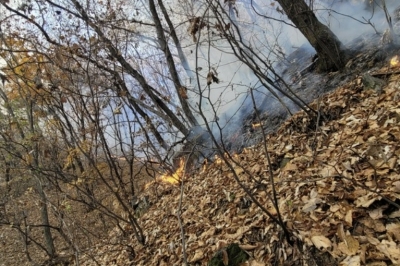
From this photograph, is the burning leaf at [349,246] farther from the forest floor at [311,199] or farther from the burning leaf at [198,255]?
the burning leaf at [198,255]

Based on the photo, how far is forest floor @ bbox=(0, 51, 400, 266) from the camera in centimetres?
255

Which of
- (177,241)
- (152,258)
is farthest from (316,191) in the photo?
(152,258)

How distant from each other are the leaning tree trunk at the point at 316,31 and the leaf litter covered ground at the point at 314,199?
5.40 ft

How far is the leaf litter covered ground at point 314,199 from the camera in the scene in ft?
8.34

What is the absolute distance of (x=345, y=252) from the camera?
243 centimetres

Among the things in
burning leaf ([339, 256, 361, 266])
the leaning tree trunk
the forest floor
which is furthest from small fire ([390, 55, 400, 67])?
burning leaf ([339, 256, 361, 266])

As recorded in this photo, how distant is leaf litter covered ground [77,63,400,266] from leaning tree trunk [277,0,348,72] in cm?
165

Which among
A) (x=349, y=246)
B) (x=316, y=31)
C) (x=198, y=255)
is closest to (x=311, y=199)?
(x=349, y=246)

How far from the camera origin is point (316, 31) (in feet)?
20.8

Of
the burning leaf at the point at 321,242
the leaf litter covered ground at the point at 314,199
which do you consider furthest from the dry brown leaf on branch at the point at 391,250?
the burning leaf at the point at 321,242

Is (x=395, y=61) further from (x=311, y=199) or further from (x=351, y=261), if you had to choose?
(x=351, y=261)

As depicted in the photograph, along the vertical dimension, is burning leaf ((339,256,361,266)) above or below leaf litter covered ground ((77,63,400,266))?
below

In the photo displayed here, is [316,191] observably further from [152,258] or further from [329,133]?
[152,258]

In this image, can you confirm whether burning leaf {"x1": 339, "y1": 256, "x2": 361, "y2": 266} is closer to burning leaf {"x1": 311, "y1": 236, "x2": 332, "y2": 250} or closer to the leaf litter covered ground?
the leaf litter covered ground
